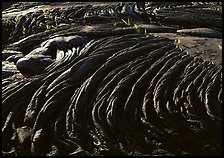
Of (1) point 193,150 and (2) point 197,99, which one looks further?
(2) point 197,99

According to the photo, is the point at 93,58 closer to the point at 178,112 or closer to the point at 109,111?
the point at 109,111

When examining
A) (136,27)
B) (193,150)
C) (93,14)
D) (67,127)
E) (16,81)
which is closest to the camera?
(193,150)

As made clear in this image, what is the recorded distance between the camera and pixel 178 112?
240 inches

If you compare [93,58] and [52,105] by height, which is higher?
[93,58]

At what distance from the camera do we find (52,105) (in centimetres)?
652

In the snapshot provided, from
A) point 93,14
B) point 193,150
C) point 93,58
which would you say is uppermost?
point 93,14

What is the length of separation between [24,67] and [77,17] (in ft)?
13.8

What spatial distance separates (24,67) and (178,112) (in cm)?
330

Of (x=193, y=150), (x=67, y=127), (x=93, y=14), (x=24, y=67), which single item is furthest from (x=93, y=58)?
(x=93, y=14)

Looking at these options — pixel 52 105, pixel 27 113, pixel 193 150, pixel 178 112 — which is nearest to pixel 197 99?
pixel 178 112

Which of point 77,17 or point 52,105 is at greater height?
point 77,17

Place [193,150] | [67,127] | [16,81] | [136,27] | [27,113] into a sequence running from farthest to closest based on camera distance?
[136,27]
[16,81]
[27,113]
[67,127]
[193,150]

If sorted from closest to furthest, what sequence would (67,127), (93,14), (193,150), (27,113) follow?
(193,150)
(67,127)
(27,113)
(93,14)

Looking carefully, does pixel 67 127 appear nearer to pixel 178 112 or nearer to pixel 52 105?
pixel 52 105
